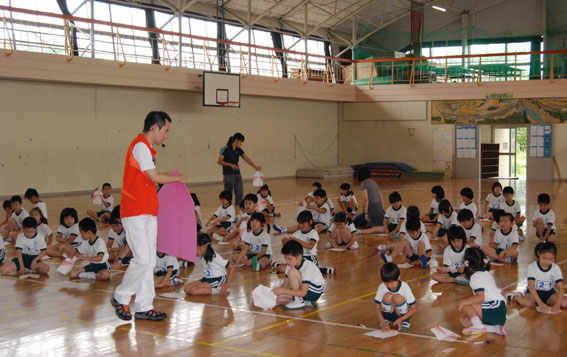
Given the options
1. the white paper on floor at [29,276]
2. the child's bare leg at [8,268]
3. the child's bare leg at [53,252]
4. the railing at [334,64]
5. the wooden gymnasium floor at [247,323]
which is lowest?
the wooden gymnasium floor at [247,323]

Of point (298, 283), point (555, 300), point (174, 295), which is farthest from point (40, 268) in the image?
point (555, 300)

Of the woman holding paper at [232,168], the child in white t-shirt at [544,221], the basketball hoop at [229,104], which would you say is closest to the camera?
the child in white t-shirt at [544,221]

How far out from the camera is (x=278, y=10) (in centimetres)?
2827

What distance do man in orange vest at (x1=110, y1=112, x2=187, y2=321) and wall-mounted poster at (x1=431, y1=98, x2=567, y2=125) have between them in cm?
2084

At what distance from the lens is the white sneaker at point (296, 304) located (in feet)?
20.0

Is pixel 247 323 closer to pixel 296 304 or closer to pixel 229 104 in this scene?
pixel 296 304

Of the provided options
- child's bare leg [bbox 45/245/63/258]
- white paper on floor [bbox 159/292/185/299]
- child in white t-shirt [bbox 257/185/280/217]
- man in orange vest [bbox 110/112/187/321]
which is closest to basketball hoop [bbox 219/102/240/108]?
child in white t-shirt [bbox 257/185/280/217]

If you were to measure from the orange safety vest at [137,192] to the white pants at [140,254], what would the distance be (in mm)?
59

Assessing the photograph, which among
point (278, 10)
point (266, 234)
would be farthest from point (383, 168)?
point (266, 234)

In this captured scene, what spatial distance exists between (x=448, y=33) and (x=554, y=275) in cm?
2645

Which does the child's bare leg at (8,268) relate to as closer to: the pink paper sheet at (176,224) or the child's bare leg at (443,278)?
the pink paper sheet at (176,224)

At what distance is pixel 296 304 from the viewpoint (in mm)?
6109

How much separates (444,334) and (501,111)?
20557 mm

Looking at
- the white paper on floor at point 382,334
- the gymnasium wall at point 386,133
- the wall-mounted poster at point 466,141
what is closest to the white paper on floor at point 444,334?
the white paper on floor at point 382,334
